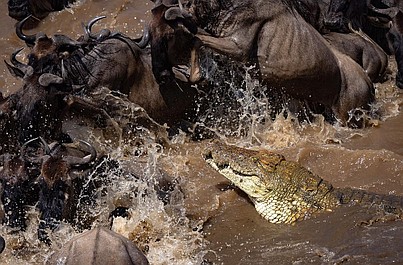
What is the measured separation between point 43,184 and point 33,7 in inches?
200

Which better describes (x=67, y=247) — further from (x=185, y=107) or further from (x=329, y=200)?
(x=185, y=107)

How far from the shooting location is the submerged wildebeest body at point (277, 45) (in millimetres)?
8742

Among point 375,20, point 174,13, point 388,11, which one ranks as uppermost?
point 174,13

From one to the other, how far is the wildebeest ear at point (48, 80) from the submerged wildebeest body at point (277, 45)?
1016mm

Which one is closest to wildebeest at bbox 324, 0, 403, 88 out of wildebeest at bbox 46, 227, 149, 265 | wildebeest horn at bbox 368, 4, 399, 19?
wildebeest horn at bbox 368, 4, 399, 19

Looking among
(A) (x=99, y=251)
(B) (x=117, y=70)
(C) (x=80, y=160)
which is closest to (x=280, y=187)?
(C) (x=80, y=160)

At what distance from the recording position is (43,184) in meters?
7.20

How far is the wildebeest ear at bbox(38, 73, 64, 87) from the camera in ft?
26.1

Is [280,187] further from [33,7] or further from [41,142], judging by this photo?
[33,7]

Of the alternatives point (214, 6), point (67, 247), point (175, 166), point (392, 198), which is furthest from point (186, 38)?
point (67, 247)

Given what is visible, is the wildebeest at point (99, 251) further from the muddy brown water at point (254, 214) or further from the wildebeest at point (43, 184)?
the wildebeest at point (43, 184)

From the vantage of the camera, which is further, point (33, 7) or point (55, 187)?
point (33, 7)

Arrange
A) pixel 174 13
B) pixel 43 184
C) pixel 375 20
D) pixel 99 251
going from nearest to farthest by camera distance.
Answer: pixel 99 251 → pixel 43 184 → pixel 174 13 → pixel 375 20

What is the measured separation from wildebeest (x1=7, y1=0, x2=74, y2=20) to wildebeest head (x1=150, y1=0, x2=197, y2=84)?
3.54 meters
